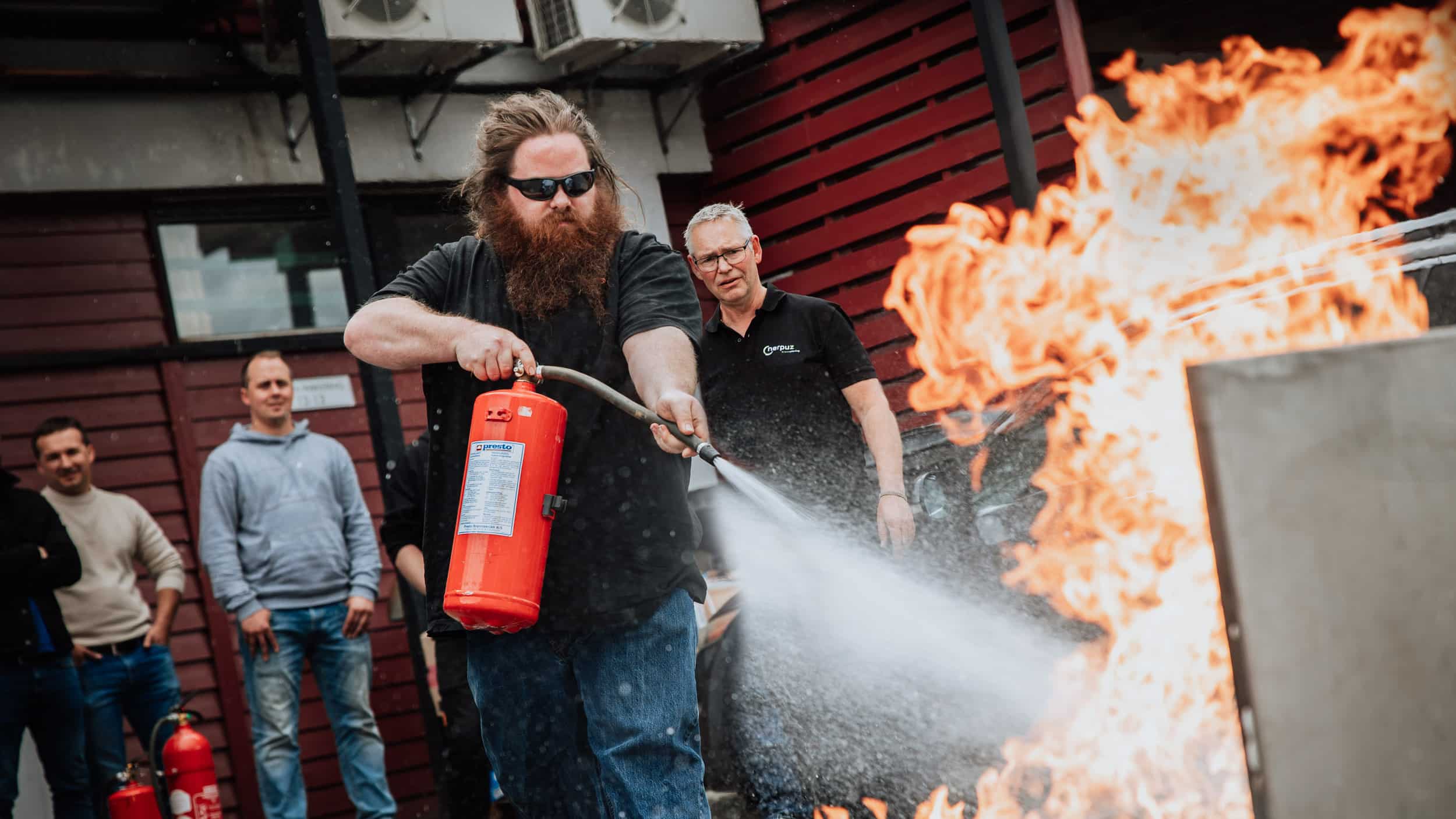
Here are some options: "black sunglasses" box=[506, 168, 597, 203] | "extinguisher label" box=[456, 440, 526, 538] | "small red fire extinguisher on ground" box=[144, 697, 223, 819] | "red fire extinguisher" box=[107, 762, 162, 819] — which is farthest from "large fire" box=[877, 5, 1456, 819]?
"red fire extinguisher" box=[107, 762, 162, 819]

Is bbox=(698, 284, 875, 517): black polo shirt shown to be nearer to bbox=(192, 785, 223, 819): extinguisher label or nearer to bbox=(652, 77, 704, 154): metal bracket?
bbox=(192, 785, 223, 819): extinguisher label

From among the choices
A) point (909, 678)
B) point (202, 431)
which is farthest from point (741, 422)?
point (202, 431)

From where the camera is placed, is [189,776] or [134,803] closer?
[134,803]

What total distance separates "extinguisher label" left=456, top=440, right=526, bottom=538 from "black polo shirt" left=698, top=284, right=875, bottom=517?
2213 mm

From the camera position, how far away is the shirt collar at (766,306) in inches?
207

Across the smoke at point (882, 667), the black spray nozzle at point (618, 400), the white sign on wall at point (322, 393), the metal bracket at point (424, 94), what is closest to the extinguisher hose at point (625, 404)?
the black spray nozzle at point (618, 400)

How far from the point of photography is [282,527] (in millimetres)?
6430

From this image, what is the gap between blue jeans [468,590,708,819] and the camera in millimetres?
2955

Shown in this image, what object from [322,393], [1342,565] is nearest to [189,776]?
[322,393]

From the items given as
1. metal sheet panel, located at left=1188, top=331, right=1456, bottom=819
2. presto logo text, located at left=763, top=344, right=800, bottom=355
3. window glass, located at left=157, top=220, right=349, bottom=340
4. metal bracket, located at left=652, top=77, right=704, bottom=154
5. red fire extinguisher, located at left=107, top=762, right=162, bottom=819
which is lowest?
red fire extinguisher, located at left=107, top=762, right=162, bottom=819

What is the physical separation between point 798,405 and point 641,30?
414 cm

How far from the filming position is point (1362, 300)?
4898 millimetres

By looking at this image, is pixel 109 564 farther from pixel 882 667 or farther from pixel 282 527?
pixel 882 667

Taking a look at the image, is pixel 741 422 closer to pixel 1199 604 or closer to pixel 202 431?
pixel 1199 604
